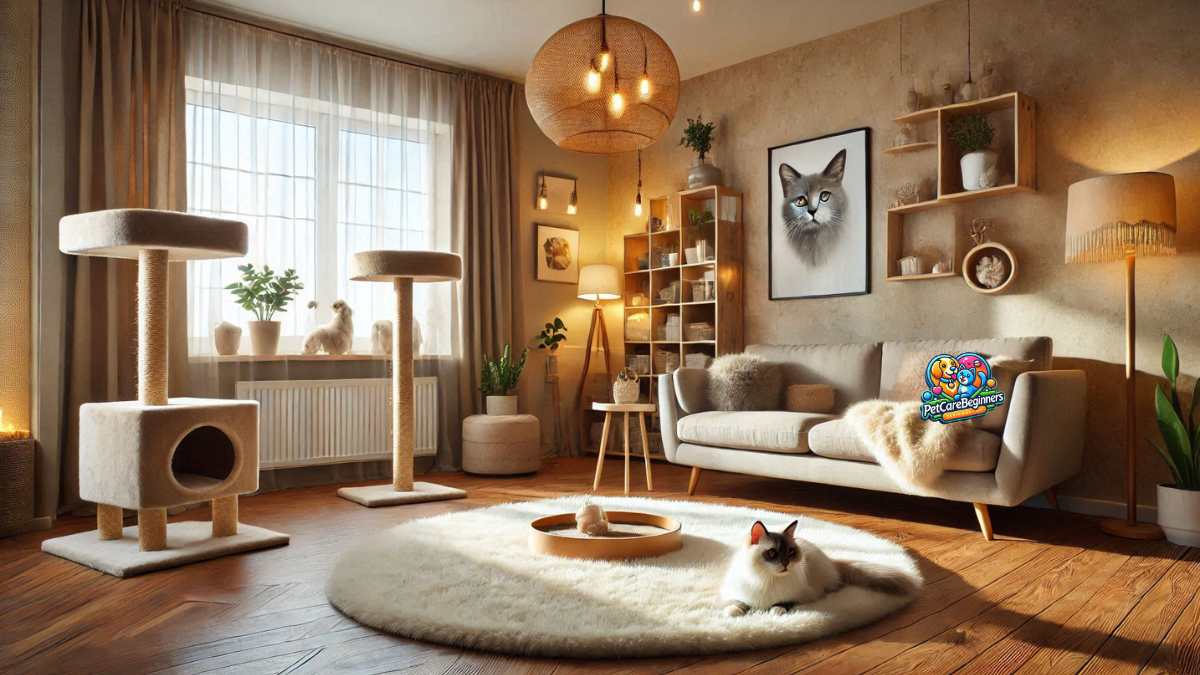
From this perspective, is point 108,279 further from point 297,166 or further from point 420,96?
point 420,96

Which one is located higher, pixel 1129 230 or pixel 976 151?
pixel 976 151

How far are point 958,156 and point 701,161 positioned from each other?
5.54 feet

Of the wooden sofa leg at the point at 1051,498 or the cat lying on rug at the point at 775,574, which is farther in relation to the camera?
the wooden sofa leg at the point at 1051,498

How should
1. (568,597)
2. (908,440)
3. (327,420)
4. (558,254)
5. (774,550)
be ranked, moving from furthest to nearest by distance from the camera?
(558,254)
(327,420)
(908,440)
(568,597)
(774,550)

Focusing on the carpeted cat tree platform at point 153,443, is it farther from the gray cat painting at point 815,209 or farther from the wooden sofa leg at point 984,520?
the gray cat painting at point 815,209

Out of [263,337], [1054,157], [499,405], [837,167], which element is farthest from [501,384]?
[1054,157]

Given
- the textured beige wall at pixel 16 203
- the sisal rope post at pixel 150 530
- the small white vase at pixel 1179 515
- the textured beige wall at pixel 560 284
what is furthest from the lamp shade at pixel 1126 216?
the textured beige wall at pixel 16 203

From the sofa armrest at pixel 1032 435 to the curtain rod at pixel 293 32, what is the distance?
3997 mm

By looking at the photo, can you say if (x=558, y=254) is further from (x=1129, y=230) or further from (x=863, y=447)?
(x=1129, y=230)

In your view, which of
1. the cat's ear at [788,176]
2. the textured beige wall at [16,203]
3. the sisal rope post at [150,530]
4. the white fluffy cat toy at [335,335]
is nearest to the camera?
the sisal rope post at [150,530]

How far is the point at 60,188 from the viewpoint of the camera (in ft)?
11.9

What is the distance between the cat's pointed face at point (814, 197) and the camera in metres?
4.71

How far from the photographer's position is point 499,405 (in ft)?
16.5

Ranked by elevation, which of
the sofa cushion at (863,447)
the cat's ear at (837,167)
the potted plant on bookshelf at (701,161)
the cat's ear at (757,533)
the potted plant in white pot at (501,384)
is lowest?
the cat's ear at (757,533)
